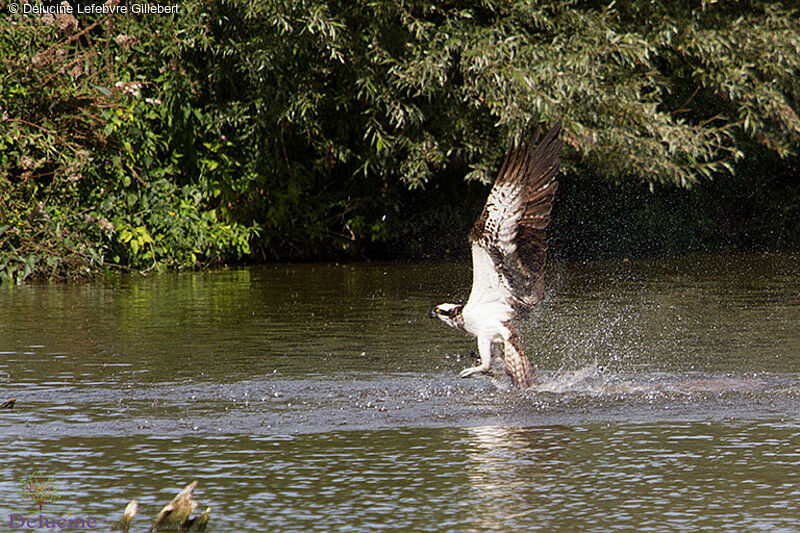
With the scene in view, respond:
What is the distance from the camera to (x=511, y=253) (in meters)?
8.97

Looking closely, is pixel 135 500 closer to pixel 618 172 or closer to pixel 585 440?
pixel 585 440

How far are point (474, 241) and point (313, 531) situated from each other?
3492 millimetres

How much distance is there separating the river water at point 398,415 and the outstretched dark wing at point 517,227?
57 centimetres

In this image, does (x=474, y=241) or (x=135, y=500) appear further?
(x=474, y=241)

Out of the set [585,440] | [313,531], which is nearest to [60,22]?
[585,440]

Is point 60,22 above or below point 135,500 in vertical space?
above

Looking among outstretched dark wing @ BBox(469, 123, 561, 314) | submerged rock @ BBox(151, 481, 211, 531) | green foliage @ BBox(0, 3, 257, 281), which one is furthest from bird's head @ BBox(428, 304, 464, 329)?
green foliage @ BBox(0, 3, 257, 281)

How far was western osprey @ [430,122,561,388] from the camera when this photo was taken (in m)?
8.87

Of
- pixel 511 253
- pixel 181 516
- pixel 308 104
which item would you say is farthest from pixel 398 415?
pixel 308 104

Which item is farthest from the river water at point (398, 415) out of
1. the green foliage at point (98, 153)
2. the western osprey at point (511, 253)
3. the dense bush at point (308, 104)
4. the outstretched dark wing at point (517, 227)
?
the dense bush at point (308, 104)

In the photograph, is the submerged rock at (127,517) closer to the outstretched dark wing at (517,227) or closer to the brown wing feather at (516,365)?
the outstretched dark wing at (517,227)

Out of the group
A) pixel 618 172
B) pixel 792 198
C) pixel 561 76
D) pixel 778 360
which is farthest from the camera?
pixel 792 198

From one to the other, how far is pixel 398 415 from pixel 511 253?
56.0 inches

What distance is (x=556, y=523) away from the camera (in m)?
5.75
